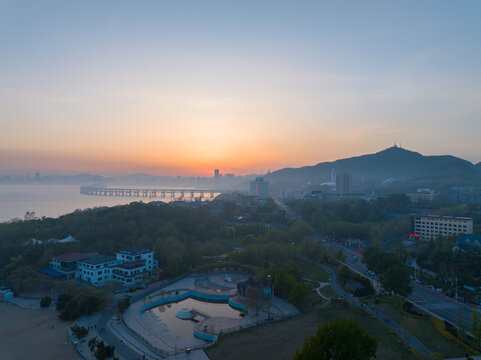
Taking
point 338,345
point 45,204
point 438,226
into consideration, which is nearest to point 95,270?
point 338,345

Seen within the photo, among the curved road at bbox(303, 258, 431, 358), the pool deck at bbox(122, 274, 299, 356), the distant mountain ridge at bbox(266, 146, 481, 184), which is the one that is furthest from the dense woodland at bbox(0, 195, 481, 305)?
the distant mountain ridge at bbox(266, 146, 481, 184)

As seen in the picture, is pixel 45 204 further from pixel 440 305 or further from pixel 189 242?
pixel 440 305

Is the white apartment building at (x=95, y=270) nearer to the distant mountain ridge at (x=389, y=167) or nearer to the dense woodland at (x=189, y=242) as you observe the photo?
the dense woodland at (x=189, y=242)

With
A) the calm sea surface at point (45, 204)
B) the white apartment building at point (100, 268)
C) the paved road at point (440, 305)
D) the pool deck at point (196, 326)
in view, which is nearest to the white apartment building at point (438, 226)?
the paved road at point (440, 305)

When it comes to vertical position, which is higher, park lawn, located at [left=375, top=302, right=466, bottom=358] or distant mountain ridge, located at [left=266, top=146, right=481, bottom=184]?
distant mountain ridge, located at [left=266, top=146, right=481, bottom=184]

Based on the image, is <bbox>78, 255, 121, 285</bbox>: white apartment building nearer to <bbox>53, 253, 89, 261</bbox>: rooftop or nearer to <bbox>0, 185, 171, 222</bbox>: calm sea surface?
<bbox>53, 253, 89, 261</bbox>: rooftop
